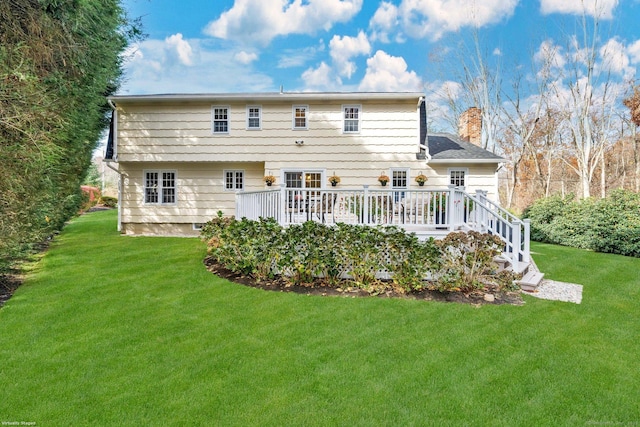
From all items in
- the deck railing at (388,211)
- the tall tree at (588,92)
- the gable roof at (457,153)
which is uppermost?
the tall tree at (588,92)

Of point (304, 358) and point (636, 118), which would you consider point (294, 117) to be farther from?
point (636, 118)

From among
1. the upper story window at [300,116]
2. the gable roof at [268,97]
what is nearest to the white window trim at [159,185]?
the gable roof at [268,97]

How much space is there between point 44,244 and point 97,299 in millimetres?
6705

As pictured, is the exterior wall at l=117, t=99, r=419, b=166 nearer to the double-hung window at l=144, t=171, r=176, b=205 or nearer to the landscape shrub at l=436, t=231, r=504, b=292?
the double-hung window at l=144, t=171, r=176, b=205

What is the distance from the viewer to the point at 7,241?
5684 mm

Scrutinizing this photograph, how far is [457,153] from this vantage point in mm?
11938

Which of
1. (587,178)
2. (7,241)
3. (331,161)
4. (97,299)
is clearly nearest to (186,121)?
(331,161)

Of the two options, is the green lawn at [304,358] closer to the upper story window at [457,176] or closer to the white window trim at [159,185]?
the upper story window at [457,176]

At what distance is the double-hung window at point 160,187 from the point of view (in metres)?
12.8

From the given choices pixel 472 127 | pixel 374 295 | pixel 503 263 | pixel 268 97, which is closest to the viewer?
pixel 374 295

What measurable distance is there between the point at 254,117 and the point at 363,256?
8068 millimetres

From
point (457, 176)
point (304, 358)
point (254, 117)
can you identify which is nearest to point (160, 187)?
point (254, 117)

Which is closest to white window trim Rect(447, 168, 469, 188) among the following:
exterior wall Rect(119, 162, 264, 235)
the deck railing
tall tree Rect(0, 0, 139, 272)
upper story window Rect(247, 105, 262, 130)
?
the deck railing

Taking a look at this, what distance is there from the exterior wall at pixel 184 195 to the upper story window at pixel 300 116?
2079 millimetres
